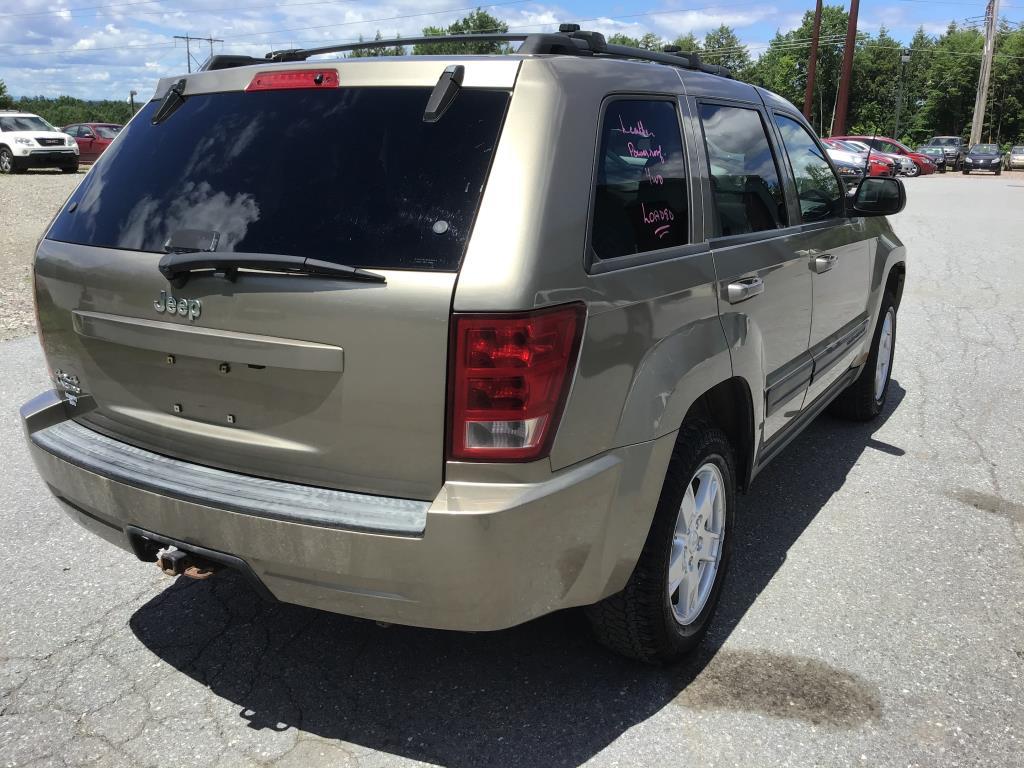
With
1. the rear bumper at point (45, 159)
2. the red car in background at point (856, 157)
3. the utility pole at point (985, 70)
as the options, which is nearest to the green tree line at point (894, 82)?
the utility pole at point (985, 70)

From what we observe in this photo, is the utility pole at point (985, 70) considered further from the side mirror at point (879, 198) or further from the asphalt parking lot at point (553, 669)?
the asphalt parking lot at point (553, 669)

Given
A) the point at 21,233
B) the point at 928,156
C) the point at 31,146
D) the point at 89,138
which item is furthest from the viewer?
the point at 928,156

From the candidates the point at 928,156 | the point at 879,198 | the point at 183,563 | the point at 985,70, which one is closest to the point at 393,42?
the point at 183,563

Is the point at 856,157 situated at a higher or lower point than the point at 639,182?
lower

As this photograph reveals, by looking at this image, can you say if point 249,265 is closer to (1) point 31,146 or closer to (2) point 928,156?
(1) point 31,146

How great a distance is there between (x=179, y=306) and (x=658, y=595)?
5.37ft

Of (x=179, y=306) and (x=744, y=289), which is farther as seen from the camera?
(x=744, y=289)

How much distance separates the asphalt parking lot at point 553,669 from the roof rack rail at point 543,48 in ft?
6.35

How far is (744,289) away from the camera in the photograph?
10.3 ft

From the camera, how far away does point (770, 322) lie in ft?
11.4

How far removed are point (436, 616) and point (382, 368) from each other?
651 mm

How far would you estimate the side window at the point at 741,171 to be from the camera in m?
3.26

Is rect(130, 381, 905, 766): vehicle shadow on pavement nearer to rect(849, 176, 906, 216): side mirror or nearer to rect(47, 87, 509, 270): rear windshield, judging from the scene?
rect(47, 87, 509, 270): rear windshield

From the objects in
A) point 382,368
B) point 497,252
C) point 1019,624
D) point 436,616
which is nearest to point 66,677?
point 436,616
